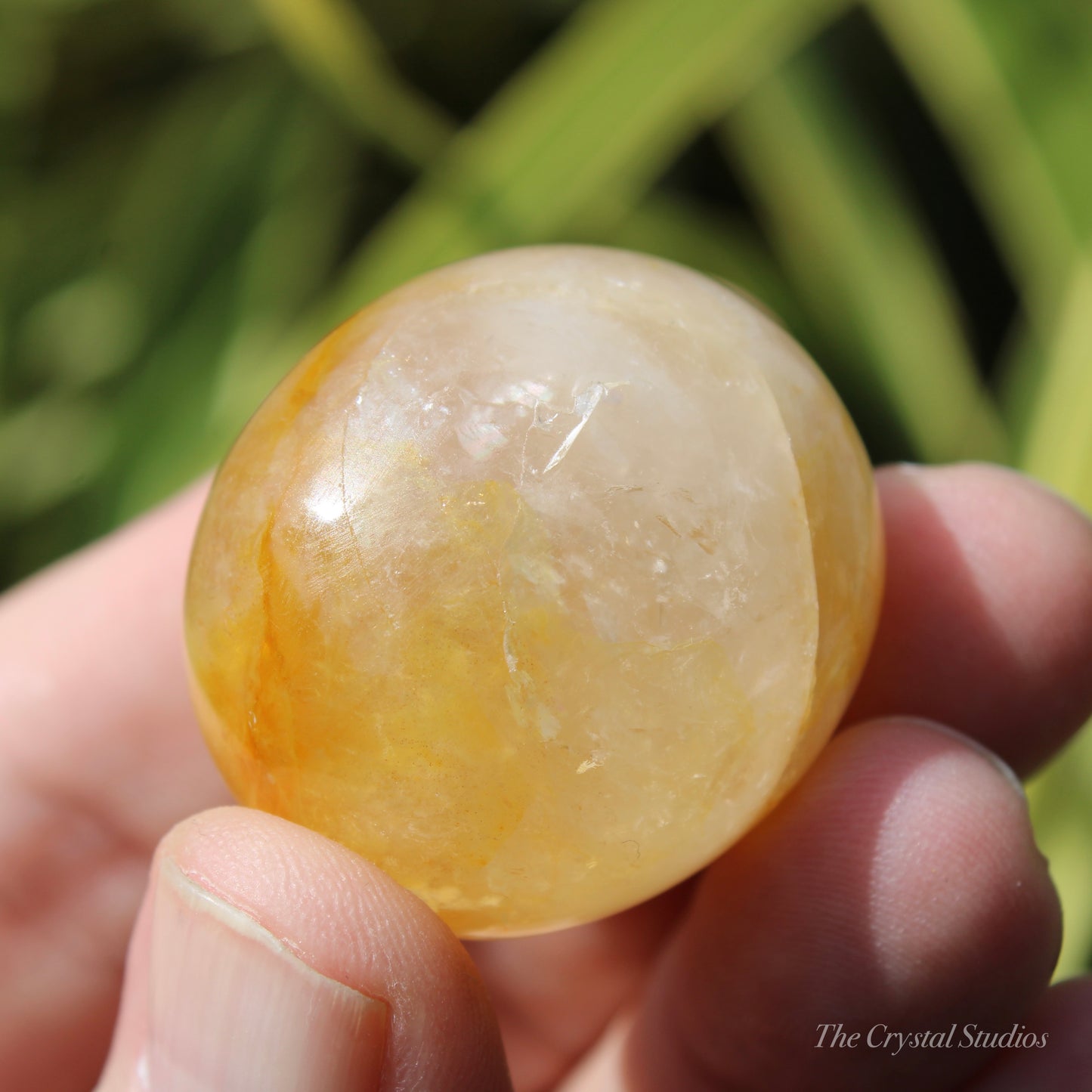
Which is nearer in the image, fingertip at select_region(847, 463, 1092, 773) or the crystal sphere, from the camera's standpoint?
the crystal sphere

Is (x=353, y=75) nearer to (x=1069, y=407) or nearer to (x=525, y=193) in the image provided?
(x=525, y=193)

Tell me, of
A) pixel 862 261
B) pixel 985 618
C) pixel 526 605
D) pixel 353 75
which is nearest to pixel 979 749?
pixel 985 618

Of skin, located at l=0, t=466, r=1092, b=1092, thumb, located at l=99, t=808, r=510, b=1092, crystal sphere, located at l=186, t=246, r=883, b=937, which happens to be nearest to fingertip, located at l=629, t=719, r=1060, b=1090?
skin, located at l=0, t=466, r=1092, b=1092

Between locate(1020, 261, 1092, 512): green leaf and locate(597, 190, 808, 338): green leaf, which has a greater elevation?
locate(597, 190, 808, 338): green leaf

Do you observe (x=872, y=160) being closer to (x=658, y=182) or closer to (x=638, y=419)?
(x=658, y=182)

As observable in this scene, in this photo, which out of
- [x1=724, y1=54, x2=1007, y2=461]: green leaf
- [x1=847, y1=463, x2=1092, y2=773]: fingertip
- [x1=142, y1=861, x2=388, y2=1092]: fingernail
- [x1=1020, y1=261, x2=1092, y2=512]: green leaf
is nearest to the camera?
[x1=142, y1=861, x2=388, y2=1092]: fingernail

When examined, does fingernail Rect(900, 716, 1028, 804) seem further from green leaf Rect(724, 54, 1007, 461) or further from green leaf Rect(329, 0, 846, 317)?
green leaf Rect(329, 0, 846, 317)
